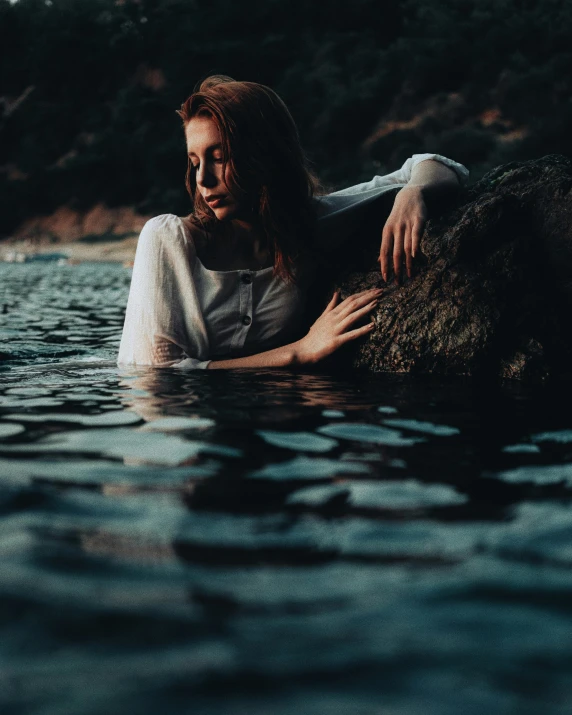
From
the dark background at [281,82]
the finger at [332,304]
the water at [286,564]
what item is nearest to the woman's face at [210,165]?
the finger at [332,304]

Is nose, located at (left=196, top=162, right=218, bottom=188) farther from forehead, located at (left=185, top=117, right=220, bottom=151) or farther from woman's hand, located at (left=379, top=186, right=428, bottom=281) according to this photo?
woman's hand, located at (left=379, top=186, right=428, bottom=281)

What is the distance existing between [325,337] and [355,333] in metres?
0.17

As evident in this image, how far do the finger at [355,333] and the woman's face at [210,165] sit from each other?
0.93 metres

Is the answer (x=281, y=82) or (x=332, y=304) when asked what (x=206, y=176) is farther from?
(x=281, y=82)

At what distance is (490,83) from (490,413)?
169 ft

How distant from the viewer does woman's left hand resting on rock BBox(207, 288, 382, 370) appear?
4754 millimetres

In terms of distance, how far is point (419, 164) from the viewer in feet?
16.9

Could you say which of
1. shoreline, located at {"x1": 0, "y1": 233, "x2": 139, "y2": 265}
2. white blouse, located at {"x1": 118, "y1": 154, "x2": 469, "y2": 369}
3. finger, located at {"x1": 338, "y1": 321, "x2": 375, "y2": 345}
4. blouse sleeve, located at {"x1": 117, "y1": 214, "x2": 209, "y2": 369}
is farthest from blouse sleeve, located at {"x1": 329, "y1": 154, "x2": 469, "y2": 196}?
shoreline, located at {"x1": 0, "y1": 233, "x2": 139, "y2": 265}

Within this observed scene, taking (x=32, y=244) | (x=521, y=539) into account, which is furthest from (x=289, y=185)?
(x=32, y=244)

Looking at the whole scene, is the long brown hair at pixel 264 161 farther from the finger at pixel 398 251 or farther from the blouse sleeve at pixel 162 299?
the finger at pixel 398 251

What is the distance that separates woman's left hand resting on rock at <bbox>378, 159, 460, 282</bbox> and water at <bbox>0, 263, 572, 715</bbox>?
1473 mm

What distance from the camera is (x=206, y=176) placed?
448 centimetres

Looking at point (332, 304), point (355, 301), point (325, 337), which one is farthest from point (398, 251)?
point (325, 337)

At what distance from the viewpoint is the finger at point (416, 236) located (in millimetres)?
4652
